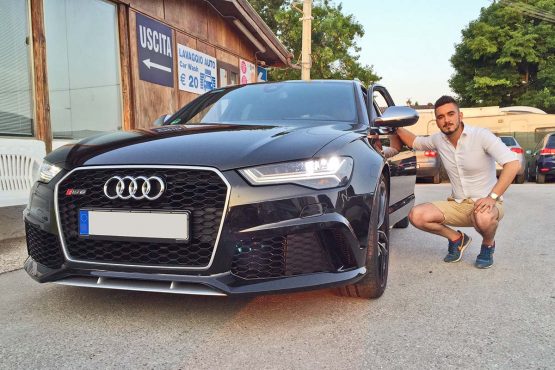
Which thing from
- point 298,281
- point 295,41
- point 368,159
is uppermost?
point 295,41

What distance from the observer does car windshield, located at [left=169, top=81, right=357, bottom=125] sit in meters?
3.54

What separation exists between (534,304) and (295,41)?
80.9 feet

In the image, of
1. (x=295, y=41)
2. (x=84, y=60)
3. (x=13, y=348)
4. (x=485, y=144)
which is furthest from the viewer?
(x=295, y=41)

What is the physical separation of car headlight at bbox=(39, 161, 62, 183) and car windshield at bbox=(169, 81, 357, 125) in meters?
1.15

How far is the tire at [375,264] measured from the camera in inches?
108

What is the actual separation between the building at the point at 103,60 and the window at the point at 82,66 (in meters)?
0.01

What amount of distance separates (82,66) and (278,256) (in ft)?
18.7

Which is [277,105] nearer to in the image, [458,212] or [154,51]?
[458,212]

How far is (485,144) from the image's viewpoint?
12.8ft

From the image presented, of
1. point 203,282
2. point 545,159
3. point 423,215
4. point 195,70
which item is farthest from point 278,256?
point 545,159

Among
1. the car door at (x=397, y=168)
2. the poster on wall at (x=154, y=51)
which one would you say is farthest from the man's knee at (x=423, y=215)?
the poster on wall at (x=154, y=51)

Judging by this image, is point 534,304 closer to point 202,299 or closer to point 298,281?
point 298,281

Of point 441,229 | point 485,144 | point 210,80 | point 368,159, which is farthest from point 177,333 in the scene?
point 210,80

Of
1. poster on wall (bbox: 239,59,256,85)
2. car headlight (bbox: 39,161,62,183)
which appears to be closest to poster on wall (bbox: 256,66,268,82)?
poster on wall (bbox: 239,59,256,85)
